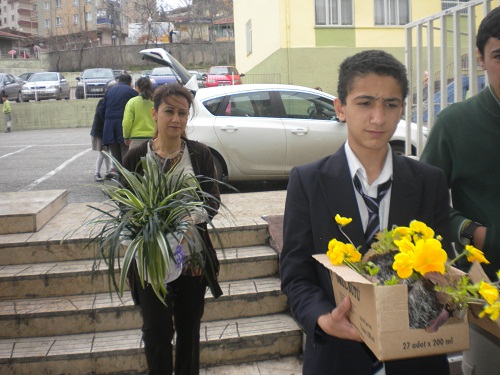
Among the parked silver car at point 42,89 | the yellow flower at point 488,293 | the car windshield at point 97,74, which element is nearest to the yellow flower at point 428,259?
the yellow flower at point 488,293

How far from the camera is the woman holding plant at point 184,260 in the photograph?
287 cm

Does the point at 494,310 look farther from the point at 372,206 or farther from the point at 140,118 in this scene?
the point at 140,118

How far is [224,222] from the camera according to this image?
17.9ft

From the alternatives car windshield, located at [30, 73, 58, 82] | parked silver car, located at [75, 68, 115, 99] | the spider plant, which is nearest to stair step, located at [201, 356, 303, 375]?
the spider plant

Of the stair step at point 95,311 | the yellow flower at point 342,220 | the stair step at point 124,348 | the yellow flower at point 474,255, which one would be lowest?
the stair step at point 124,348

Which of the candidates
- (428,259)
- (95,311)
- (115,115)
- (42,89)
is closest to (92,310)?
(95,311)

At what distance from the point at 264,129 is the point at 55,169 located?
5.10 m

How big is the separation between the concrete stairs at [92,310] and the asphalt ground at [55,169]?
2.81ft

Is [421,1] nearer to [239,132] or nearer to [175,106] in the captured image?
[239,132]

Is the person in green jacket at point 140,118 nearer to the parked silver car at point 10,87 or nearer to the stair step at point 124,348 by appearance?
the stair step at point 124,348

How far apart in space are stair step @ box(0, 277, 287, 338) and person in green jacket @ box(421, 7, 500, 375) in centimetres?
257

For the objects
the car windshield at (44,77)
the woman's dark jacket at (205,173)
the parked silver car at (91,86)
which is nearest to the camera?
the woman's dark jacket at (205,173)

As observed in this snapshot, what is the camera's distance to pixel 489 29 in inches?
78.5

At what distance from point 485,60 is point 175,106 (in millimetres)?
1759
